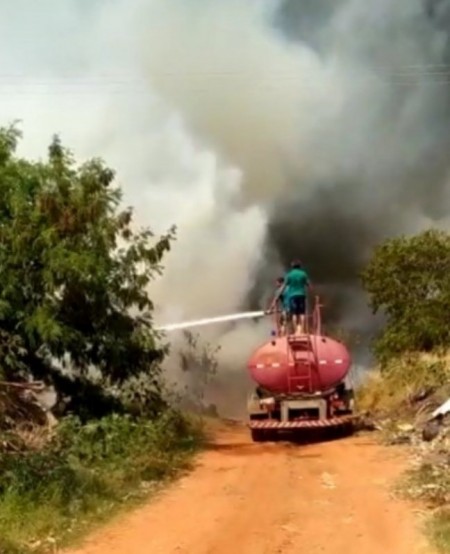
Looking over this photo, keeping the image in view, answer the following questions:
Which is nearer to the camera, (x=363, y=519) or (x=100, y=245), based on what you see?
(x=363, y=519)

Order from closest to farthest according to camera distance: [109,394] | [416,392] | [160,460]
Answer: [160,460] < [109,394] < [416,392]

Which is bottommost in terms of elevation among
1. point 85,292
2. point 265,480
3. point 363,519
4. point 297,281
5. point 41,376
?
point 363,519

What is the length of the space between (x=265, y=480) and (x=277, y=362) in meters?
5.70

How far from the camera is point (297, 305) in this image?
62.6 ft

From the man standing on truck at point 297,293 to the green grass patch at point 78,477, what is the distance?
4.44 m

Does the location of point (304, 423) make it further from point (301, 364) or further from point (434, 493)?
point (434, 493)

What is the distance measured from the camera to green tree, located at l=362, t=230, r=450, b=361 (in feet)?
82.9

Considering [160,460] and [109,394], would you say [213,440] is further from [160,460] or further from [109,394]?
[160,460]

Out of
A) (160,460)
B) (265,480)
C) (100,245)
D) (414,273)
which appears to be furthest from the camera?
(414,273)

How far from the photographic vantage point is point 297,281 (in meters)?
18.8

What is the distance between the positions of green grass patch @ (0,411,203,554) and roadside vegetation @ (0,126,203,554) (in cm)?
4

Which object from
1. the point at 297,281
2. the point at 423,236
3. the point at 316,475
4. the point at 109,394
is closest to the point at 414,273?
the point at 423,236

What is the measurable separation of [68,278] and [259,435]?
5.31 meters

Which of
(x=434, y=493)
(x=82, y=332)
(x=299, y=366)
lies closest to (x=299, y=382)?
(x=299, y=366)
